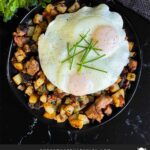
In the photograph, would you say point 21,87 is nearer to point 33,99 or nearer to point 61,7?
point 33,99

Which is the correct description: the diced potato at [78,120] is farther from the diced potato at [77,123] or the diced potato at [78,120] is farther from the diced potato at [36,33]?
the diced potato at [36,33]

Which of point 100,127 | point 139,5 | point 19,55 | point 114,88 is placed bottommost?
A: point 100,127

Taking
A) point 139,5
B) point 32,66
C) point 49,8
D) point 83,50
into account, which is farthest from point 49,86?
point 139,5

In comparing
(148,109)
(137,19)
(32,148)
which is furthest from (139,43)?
(32,148)

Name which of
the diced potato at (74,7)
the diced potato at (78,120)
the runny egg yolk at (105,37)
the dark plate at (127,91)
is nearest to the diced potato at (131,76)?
the dark plate at (127,91)

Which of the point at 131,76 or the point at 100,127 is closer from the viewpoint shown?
the point at 131,76

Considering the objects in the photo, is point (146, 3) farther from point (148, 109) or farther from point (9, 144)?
point (9, 144)
